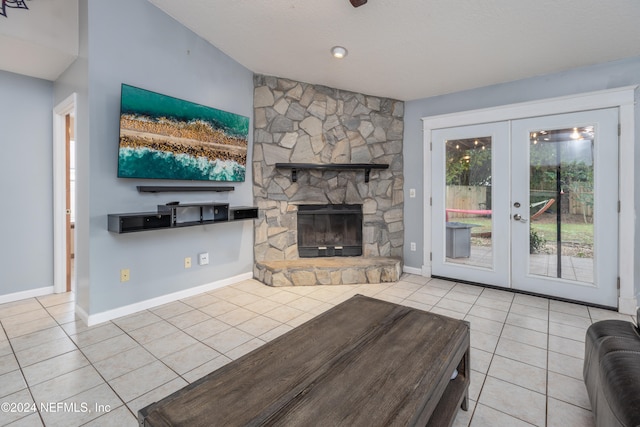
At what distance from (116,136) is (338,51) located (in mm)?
2285

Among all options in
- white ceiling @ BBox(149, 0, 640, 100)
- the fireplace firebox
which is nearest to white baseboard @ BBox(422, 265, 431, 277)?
the fireplace firebox

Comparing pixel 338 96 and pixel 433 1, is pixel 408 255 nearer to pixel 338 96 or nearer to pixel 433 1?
pixel 338 96

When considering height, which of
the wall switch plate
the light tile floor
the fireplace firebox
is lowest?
the light tile floor

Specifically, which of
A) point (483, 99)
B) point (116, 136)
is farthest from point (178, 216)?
point (483, 99)

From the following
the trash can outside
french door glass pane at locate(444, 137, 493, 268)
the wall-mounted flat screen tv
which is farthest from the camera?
the trash can outside

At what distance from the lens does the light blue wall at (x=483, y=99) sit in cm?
299

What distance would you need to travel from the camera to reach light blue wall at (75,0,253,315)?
8.66 feet

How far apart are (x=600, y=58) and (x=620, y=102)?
47 centimetres

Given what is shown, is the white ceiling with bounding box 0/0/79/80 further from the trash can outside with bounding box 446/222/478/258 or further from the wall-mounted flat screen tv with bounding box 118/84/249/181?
the trash can outside with bounding box 446/222/478/258

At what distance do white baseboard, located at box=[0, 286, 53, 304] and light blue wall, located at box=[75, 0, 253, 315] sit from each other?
117 centimetres

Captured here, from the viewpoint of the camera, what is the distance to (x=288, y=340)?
1.46 m

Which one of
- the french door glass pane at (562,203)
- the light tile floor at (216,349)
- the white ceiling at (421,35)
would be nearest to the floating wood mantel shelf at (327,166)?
the white ceiling at (421,35)

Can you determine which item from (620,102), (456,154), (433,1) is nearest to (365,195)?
(456,154)

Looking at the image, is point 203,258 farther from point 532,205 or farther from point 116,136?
point 532,205
